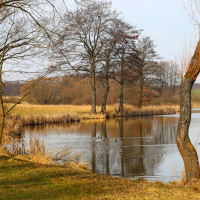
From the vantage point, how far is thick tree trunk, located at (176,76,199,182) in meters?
6.59

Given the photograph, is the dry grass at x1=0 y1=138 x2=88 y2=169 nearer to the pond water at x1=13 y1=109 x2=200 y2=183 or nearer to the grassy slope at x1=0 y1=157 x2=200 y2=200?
the pond water at x1=13 y1=109 x2=200 y2=183

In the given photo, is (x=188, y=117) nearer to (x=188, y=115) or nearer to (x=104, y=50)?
(x=188, y=115)

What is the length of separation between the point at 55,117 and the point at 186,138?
64.5 feet

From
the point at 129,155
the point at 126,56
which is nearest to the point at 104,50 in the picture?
the point at 126,56

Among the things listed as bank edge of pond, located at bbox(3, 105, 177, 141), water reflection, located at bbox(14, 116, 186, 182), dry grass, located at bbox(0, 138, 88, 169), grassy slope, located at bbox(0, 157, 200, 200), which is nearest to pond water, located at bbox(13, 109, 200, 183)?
water reflection, located at bbox(14, 116, 186, 182)

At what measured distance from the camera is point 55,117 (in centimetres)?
2539

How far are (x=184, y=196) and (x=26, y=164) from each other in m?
4.38

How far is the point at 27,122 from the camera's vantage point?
23.2 meters

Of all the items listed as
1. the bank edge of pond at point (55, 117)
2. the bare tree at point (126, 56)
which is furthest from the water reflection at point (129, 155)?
the bare tree at point (126, 56)

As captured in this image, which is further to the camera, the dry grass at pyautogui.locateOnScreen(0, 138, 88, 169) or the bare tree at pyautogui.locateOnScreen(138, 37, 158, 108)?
the bare tree at pyautogui.locateOnScreen(138, 37, 158, 108)

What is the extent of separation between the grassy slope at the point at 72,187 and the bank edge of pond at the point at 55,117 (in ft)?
19.8

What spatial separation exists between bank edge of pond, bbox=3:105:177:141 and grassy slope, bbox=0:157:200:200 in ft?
19.8

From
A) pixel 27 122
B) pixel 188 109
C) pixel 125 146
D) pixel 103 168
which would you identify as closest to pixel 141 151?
pixel 125 146

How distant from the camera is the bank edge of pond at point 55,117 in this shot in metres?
16.5
